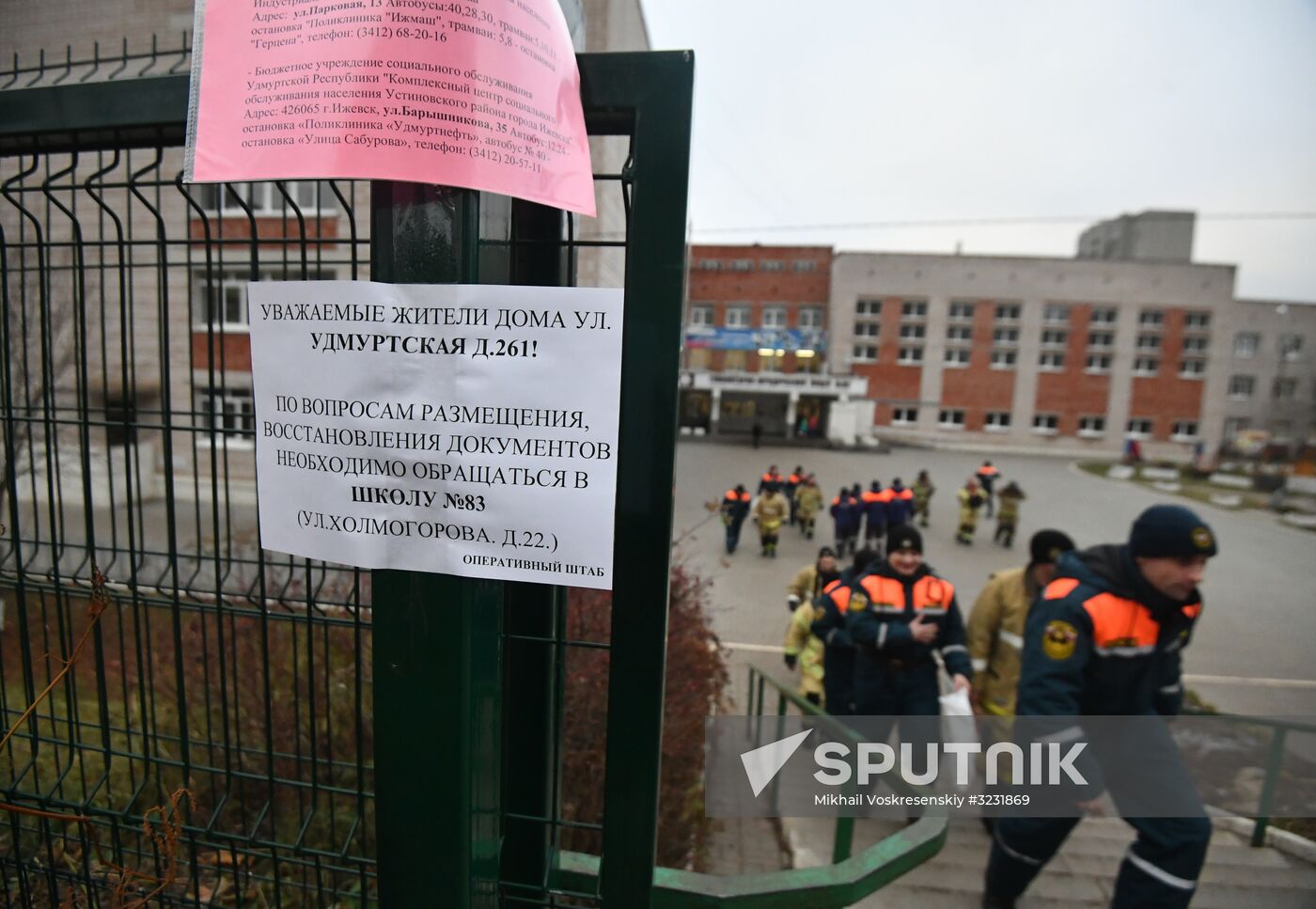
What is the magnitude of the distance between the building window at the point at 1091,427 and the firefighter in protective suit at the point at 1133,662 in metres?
43.7

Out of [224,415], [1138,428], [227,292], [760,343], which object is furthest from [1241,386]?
[224,415]

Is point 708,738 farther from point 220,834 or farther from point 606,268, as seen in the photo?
point 606,268

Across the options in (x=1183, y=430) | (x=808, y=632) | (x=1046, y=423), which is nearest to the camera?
(x=808, y=632)

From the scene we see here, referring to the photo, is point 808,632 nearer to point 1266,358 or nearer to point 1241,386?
point 1241,386

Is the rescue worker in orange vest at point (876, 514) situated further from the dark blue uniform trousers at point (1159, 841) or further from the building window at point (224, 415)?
the building window at point (224, 415)

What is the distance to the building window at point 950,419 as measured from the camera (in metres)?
40.8

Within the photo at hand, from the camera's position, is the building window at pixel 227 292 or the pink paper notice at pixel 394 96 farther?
the building window at pixel 227 292

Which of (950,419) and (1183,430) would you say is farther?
(950,419)

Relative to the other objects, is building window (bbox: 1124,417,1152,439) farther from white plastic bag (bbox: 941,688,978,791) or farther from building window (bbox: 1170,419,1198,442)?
white plastic bag (bbox: 941,688,978,791)

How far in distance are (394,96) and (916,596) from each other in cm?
379

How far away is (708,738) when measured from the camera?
3578mm

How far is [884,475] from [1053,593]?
2437 centimetres

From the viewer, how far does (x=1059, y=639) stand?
107 inches

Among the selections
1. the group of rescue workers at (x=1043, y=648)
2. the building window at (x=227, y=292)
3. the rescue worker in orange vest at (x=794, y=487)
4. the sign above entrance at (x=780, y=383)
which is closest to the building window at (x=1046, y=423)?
the sign above entrance at (x=780, y=383)
